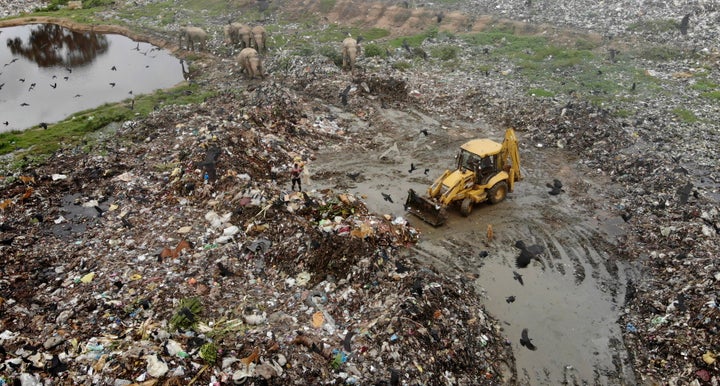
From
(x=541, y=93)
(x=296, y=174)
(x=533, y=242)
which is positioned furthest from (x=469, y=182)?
(x=541, y=93)

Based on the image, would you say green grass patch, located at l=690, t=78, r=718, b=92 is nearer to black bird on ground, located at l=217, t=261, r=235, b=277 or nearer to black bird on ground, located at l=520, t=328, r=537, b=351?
black bird on ground, located at l=520, t=328, r=537, b=351

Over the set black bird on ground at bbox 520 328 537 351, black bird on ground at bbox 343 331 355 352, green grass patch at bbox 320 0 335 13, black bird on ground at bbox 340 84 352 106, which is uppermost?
green grass patch at bbox 320 0 335 13

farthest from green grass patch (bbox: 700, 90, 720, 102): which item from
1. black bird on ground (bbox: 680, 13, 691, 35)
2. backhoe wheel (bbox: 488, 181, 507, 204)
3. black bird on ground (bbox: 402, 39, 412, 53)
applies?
black bird on ground (bbox: 402, 39, 412, 53)

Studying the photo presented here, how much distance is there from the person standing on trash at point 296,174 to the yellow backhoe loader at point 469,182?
8.36ft

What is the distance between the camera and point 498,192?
10.7 m

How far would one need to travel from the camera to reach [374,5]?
23.9 meters

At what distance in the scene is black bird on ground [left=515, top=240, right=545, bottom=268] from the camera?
30.1 ft

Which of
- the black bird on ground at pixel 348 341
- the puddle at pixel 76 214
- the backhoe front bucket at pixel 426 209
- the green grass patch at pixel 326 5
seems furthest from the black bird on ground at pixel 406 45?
the black bird on ground at pixel 348 341

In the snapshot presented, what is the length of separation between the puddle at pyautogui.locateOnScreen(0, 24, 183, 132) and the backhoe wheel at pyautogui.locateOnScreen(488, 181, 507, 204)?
13683 mm

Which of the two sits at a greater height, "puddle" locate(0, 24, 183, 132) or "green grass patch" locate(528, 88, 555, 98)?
"green grass patch" locate(528, 88, 555, 98)

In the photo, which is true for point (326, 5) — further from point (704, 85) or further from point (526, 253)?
point (526, 253)

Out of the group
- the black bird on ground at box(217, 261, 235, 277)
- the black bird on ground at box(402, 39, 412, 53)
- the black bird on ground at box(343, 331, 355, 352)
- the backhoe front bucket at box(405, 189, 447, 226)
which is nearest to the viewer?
the black bird on ground at box(343, 331, 355, 352)

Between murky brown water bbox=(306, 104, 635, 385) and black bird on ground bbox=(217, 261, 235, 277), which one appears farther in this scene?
black bird on ground bbox=(217, 261, 235, 277)

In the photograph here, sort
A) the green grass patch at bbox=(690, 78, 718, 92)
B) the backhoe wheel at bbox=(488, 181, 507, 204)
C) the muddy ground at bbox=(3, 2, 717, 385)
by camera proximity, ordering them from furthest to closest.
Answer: the green grass patch at bbox=(690, 78, 718, 92), the backhoe wheel at bbox=(488, 181, 507, 204), the muddy ground at bbox=(3, 2, 717, 385)
